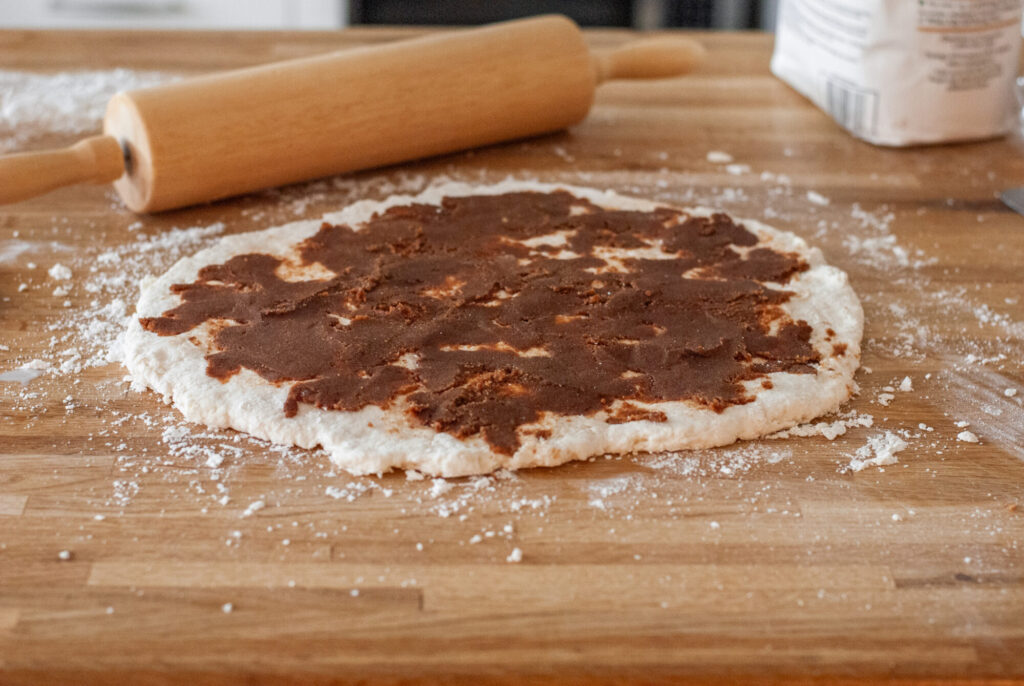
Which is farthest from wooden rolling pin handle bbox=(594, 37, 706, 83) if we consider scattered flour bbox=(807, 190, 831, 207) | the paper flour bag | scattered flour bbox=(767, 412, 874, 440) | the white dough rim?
Result: scattered flour bbox=(767, 412, 874, 440)

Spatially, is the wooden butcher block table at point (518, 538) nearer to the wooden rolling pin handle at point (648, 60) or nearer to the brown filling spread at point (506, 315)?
the brown filling spread at point (506, 315)

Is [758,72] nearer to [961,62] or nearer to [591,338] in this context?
[961,62]

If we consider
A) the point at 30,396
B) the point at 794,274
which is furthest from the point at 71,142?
the point at 794,274

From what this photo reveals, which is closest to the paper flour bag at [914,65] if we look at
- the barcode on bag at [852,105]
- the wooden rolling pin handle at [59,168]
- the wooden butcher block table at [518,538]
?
the barcode on bag at [852,105]

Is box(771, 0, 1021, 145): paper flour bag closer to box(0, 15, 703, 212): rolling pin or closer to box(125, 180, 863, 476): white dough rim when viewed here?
box(0, 15, 703, 212): rolling pin

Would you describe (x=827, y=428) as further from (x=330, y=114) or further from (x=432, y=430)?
(x=330, y=114)
